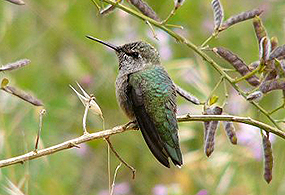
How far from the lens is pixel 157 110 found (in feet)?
7.55

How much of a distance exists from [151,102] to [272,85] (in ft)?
1.85

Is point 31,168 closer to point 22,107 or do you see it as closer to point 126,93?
point 22,107

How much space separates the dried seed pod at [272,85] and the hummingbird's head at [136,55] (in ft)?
2.52

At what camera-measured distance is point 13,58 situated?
142 inches

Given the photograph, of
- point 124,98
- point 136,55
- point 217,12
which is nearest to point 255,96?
point 217,12

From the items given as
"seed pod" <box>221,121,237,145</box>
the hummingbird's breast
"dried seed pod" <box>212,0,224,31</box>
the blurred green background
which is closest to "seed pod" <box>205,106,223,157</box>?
"seed pod" <box>221,121,237,145</box>

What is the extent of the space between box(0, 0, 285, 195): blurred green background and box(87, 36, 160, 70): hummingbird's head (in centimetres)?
69

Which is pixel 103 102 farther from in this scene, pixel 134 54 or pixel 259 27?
pixel 259 27

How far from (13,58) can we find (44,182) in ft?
2.98

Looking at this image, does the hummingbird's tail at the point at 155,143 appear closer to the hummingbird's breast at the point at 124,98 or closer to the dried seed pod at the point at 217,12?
the hummingbird's breast at the point at 124,98

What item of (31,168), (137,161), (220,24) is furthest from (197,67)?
(220,24)

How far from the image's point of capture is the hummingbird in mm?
2152

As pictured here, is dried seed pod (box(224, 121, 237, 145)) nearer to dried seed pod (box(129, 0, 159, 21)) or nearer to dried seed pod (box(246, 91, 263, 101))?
dried seed pod (box(246, 91, 263, 101))

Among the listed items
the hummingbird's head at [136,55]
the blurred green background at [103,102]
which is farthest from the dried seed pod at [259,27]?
the blurred green background at [103,102]
